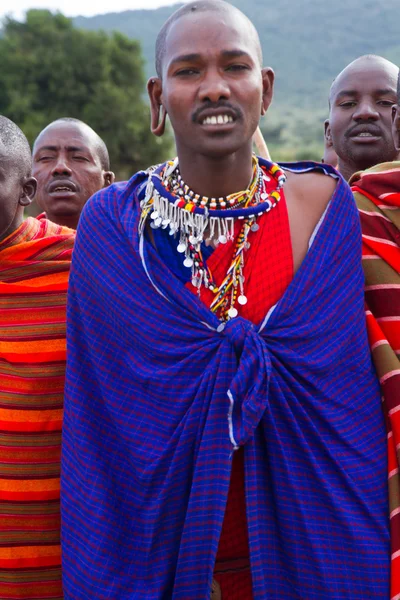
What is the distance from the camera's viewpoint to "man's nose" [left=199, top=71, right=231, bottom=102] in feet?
7.77

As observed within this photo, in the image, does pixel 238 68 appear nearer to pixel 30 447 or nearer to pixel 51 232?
pixel 51 232

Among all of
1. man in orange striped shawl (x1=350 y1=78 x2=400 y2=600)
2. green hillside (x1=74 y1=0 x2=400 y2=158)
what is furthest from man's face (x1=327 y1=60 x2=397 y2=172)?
green hillside (x1=74 y1=0 x2=400 y2=158)

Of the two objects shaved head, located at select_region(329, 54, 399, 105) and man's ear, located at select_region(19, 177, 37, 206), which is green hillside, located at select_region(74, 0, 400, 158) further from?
man's ear, located at select_region(19, 177, 37, 206)

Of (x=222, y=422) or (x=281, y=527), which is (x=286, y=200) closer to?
(x=222, y=422)

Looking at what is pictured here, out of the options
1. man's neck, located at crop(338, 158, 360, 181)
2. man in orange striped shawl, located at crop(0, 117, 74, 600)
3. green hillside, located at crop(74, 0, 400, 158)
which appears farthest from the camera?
green hillside, located at crop(74, 0, 400, 158)

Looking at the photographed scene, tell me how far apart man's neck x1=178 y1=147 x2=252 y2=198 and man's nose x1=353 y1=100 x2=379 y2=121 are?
1.72 m

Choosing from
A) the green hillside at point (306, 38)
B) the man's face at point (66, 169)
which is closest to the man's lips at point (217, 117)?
the man's face at point (66, 169)

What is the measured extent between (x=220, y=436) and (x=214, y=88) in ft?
3.30

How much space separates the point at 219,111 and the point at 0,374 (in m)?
1.27

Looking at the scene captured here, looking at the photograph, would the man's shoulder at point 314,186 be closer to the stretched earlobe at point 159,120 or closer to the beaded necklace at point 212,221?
the beaded necklace at point 212,221

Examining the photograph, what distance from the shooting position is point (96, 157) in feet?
15.2

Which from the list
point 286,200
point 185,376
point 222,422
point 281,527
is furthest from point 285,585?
point 286,200

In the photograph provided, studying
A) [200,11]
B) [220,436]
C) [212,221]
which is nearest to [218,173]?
[212,221]

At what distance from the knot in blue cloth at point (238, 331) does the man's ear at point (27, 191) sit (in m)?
1.32
